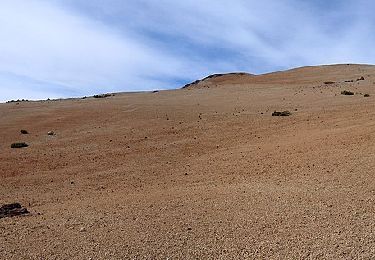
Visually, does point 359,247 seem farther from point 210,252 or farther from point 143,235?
point 143,235

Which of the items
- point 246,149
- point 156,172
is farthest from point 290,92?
point 156,172

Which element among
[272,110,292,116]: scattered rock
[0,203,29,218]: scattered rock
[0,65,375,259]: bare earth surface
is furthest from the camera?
[272,110,292,116]: scattered rock

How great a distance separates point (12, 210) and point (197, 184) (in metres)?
4.97

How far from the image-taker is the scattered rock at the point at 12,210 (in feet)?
39.1

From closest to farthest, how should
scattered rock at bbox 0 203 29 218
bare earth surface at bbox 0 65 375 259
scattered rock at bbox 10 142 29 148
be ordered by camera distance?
1. bare earth surface at bbox 0 65 375 259
2. scattered rock at bbox 0 203 29 218
3. scattered rock at bbox 10 142 29 148

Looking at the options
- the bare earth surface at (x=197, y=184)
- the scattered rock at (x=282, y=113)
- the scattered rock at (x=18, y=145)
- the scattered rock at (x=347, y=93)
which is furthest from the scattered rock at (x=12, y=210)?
the scattered rock at (x=347, y=93)

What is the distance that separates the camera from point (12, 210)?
12.3m

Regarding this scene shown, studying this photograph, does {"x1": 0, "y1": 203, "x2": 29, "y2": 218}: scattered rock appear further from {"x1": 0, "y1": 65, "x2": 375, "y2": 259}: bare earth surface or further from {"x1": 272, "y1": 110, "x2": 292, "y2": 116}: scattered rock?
{"x1": 272, "y1": 110, "x2": 292, "y2": 116}: scattered rock

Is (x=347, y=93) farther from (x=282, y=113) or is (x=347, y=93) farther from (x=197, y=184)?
(x=197, y=184)

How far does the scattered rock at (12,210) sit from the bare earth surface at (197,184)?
0.35 m

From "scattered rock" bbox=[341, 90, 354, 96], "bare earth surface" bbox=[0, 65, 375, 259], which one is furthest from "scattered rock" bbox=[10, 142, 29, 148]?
"scattered rock" bbox=[341, 90, 354, 96]

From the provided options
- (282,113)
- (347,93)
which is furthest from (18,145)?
(347,93)

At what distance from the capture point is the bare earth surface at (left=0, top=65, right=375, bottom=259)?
9203 mm

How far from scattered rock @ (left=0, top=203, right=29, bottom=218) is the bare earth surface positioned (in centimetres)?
35
